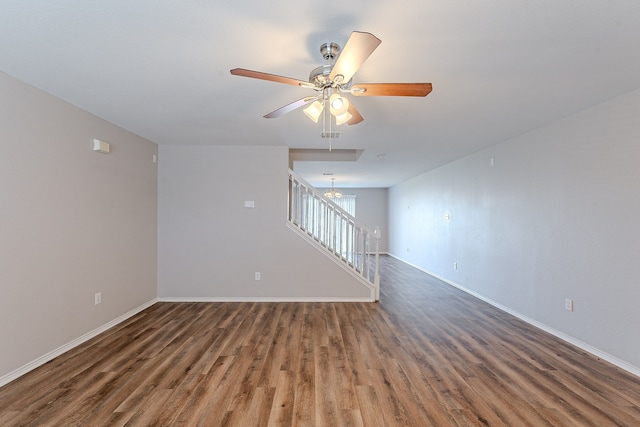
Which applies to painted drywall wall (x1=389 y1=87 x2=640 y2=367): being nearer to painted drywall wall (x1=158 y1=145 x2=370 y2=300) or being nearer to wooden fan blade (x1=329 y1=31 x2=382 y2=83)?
painted drywall wall (x1=158 y1=145 x2=370 y2=300)

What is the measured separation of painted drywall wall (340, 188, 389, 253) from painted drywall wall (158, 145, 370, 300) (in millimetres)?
6015

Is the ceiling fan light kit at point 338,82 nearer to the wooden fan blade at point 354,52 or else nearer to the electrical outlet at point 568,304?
the wooden fan blade at point 354,52

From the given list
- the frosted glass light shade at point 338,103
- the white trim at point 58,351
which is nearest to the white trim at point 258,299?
the white trim at point 58,351

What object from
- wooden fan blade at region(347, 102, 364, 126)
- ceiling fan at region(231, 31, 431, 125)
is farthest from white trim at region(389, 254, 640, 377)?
wooden fan blade at region(347, 102, 364, 126)

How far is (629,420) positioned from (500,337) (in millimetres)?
1300

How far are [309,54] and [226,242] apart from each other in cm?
329

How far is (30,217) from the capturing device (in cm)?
248

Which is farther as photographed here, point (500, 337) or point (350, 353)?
point (500, 337)

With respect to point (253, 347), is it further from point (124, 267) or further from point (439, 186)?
point (439, 186)

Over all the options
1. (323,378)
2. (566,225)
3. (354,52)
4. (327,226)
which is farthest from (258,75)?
(566,225)

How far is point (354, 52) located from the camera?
4.82ft

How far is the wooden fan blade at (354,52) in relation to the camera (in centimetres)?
134

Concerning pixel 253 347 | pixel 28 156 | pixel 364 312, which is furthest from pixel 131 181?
pixel 364 312

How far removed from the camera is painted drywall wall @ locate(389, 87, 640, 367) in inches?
103
